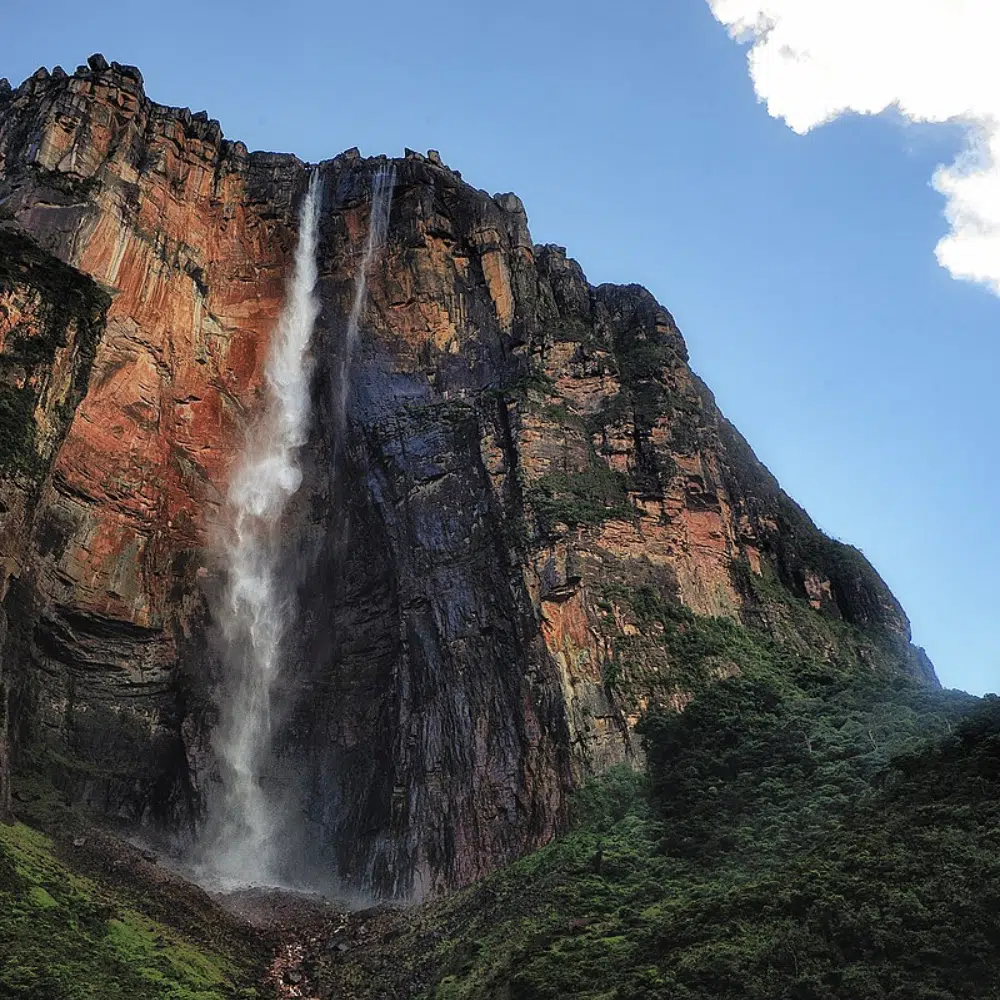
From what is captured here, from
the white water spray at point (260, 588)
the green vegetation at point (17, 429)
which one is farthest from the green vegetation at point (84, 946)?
the green vegetation at point (17, 429)

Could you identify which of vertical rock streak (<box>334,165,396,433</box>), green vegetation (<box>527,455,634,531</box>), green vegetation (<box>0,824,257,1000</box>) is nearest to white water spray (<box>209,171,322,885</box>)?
vertical rock streak (<box>334,165,396,433</box>)

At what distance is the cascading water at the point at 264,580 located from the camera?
3556 cm

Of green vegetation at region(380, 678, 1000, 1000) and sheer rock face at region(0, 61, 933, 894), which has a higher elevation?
sheer rock face at region(0, 61, 933, 894)

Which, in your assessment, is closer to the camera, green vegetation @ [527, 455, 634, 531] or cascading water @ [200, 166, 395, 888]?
cascading water @ [200, 166, 395, 888]

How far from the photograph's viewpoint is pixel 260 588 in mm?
42094

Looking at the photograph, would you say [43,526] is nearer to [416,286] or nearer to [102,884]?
[102,884]

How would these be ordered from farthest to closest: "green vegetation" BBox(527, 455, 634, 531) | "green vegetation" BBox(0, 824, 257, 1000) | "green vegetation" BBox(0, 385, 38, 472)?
1. "green vegetation" BBox(527, 455, 634, 531)
2. "green vegetation" BBox(0, 385, 38, 472)
3. "green vegetation" BBox(0, 824, 257, 1000)

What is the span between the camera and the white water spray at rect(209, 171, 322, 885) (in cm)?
3569

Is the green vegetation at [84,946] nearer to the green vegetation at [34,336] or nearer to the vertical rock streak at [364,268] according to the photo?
the green vegetation at [34,336]

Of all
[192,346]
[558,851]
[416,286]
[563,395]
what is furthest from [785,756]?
[192,346]

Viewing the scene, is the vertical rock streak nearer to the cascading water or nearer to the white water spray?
the cascading water

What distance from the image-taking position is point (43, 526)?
35.5 metres

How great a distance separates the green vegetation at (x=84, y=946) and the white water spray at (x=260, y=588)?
316 inches

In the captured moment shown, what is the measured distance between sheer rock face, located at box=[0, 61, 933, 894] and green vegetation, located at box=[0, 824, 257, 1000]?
8.08 m
